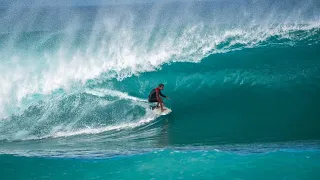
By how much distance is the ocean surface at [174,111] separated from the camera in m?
5.73

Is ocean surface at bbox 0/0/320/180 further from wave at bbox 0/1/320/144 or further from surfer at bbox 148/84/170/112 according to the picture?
surfer at bbox 148/84/170/112

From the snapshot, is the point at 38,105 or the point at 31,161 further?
the point at 38,105

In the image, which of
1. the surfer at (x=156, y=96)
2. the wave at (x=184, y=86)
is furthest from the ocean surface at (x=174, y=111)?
the surfer at (x=156, y=96)

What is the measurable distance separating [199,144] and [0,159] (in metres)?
4.15

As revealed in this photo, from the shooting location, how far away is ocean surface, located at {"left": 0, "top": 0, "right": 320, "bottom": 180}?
18.8ft

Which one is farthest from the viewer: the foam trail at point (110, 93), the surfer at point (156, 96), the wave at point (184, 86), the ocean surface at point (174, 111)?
the foam trail at point (110, 93)

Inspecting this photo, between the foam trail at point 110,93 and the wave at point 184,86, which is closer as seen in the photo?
the wave at point 184,86

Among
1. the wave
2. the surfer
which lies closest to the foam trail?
the wave

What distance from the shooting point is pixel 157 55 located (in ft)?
44.5

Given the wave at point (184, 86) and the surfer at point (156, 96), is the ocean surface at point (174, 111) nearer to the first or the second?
the wave at point (184, 86)

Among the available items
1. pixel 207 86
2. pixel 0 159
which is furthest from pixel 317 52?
pixel 0 159

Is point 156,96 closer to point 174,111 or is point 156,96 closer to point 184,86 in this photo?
point 174,111

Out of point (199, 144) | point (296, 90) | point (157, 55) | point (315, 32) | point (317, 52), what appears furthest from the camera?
point (315, 32)

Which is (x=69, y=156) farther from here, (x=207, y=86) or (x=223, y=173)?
(x=207, y=86)
